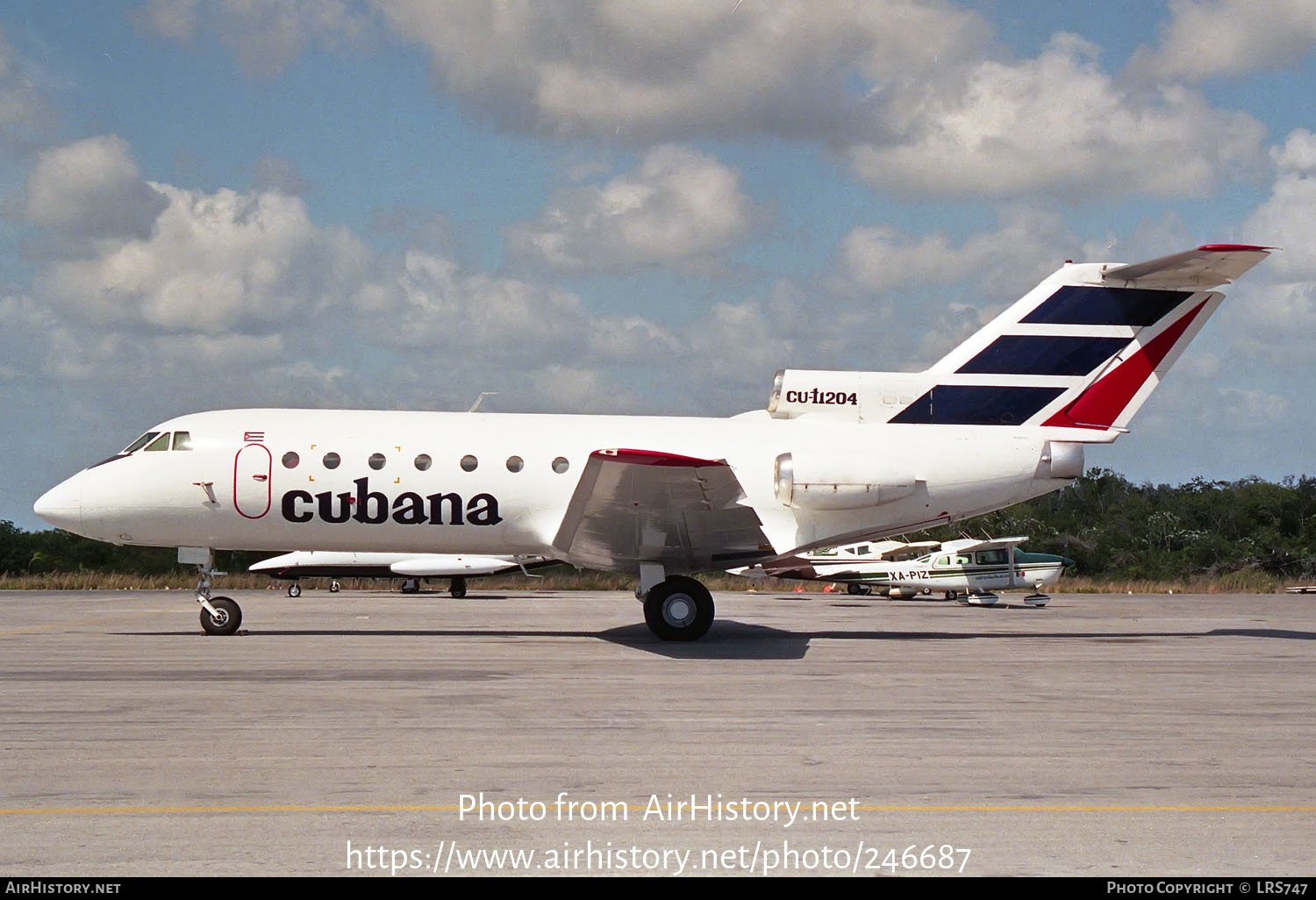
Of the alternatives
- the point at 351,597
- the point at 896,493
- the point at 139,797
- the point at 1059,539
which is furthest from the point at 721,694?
the point at 1059,539

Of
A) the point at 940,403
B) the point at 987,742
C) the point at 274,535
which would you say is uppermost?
the point at 940,403

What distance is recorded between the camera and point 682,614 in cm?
1589

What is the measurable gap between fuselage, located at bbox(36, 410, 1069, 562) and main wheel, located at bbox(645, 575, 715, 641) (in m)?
1.44

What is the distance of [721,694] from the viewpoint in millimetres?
10617

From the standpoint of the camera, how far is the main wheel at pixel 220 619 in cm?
1662

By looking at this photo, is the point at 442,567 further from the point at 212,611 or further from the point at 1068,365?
the point at 1068,365

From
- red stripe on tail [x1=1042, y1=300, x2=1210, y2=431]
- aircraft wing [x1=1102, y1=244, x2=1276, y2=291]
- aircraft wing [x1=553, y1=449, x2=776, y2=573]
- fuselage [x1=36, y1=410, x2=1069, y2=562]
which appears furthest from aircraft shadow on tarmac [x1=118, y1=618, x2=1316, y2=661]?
aircraft wing [x1=1102, y1=244, x2=1276, y2=291]

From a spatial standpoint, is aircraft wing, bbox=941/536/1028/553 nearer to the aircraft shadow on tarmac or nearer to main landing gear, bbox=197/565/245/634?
the aircraft shadow on tarmac

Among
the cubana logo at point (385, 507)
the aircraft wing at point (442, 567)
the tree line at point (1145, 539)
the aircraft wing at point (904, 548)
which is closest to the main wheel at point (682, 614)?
the cubana logo at point (385, 507)

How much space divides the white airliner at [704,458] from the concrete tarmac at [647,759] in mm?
1627

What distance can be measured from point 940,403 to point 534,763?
11.4 metres

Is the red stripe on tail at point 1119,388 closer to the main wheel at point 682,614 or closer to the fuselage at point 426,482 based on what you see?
the fuselage at point 426,482

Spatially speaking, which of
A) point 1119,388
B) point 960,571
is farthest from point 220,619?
point 960,571
